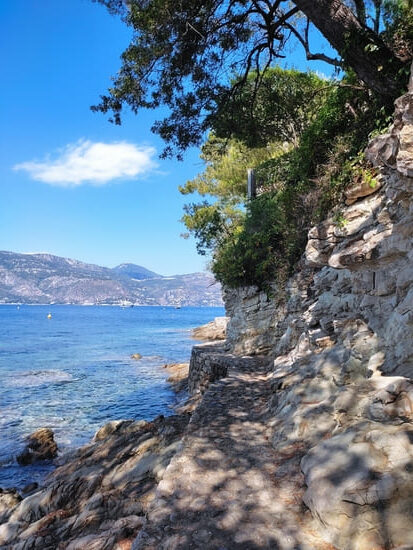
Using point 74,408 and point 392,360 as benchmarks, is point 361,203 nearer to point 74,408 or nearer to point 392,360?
point 392,360

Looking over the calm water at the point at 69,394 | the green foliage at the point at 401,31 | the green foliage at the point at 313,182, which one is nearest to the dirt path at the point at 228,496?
the green foliage at the point at 313,182

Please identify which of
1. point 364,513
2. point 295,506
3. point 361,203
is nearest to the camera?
point 364,513

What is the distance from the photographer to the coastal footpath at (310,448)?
3.02 meters

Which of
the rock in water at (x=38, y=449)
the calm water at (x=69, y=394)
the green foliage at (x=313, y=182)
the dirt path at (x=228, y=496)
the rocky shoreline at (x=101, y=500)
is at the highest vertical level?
the green foliage at (x=313, y=182)

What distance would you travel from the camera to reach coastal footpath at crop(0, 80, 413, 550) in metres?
3.02

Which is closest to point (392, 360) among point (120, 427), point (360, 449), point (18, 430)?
point (360, 449)

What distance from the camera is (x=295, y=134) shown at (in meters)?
14.4

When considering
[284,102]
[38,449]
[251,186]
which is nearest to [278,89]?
[284,102]

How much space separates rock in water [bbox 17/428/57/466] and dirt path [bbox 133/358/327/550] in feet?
23.5

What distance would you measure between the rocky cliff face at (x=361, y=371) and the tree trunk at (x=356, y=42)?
60.7 inches

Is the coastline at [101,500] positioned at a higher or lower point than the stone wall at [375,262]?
lower

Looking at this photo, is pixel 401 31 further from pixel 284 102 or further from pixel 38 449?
pixel 38 449

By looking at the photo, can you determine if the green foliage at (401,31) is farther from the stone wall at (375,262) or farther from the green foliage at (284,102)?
the green foliage at (284,102)

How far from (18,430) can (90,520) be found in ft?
32.9
